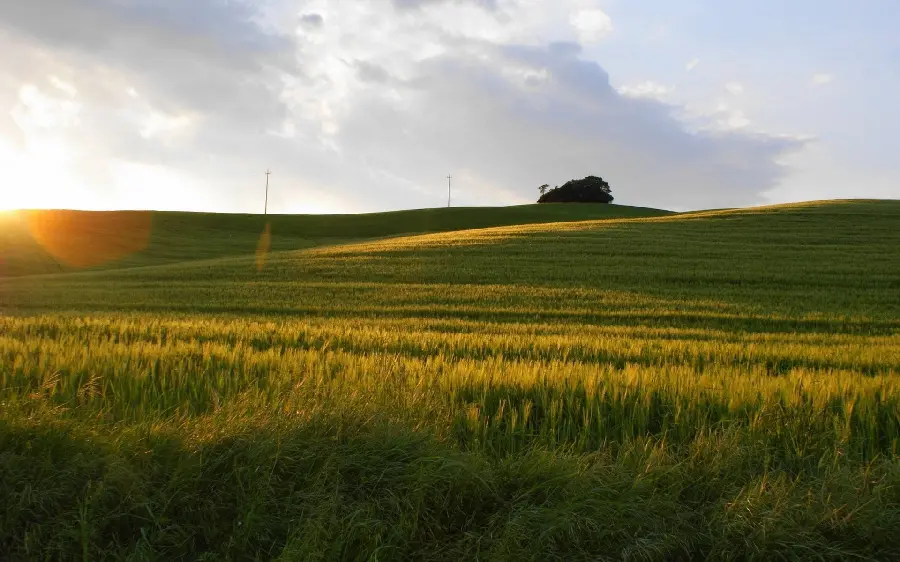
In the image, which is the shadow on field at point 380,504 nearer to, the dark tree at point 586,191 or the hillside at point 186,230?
the hillside at point 186,230

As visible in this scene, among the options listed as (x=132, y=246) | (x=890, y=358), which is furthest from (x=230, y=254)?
(x=890, y=358)

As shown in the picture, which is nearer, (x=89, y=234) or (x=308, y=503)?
(x=308, y=503)

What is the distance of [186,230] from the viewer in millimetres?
60656

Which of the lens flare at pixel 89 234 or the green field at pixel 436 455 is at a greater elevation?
the lens flare at pixel 89 234

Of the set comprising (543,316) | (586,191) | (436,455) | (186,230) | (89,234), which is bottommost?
(543,316)

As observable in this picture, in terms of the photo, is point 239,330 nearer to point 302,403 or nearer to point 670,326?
point 302,403

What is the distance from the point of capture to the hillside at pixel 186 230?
4119 centimetres

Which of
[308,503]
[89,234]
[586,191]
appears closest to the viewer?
[308,503]

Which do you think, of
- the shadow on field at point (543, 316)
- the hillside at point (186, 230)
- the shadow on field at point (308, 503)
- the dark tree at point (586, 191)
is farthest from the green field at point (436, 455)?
the dark tree at point (586, 191)

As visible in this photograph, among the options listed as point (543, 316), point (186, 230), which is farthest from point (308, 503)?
point (186, 230)

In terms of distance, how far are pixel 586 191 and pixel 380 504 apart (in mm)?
108633

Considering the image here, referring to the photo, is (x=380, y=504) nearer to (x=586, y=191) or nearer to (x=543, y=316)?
(x=543, y=316)

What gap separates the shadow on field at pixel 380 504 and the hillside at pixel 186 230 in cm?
3795

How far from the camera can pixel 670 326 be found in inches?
517
